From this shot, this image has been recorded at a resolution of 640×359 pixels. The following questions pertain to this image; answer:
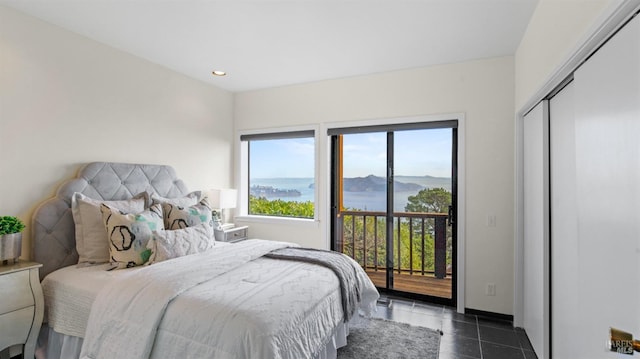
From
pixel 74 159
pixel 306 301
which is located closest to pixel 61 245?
pixel 74 159

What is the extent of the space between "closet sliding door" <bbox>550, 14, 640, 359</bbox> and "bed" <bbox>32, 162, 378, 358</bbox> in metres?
1.36

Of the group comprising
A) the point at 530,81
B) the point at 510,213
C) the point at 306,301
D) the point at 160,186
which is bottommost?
the point at 306,301

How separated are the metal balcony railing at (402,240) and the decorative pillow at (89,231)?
8.29ft

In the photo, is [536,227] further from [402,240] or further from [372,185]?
[372,185]

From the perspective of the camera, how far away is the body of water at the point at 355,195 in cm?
370

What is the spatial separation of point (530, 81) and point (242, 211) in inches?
148

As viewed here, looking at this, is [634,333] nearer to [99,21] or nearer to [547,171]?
[547,171]

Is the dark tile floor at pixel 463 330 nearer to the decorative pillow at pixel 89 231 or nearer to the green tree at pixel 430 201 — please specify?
the green tree at pixel 430 201

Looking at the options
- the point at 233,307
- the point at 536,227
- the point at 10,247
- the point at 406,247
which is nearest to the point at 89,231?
the point at 10,247

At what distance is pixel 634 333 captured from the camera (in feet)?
3.48

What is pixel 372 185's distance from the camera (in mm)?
3857

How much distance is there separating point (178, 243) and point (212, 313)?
42.6 inches

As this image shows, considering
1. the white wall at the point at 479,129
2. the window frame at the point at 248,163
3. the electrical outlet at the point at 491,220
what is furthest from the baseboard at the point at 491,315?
the window frame at the point at 248,163

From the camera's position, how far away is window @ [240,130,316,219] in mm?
4270
